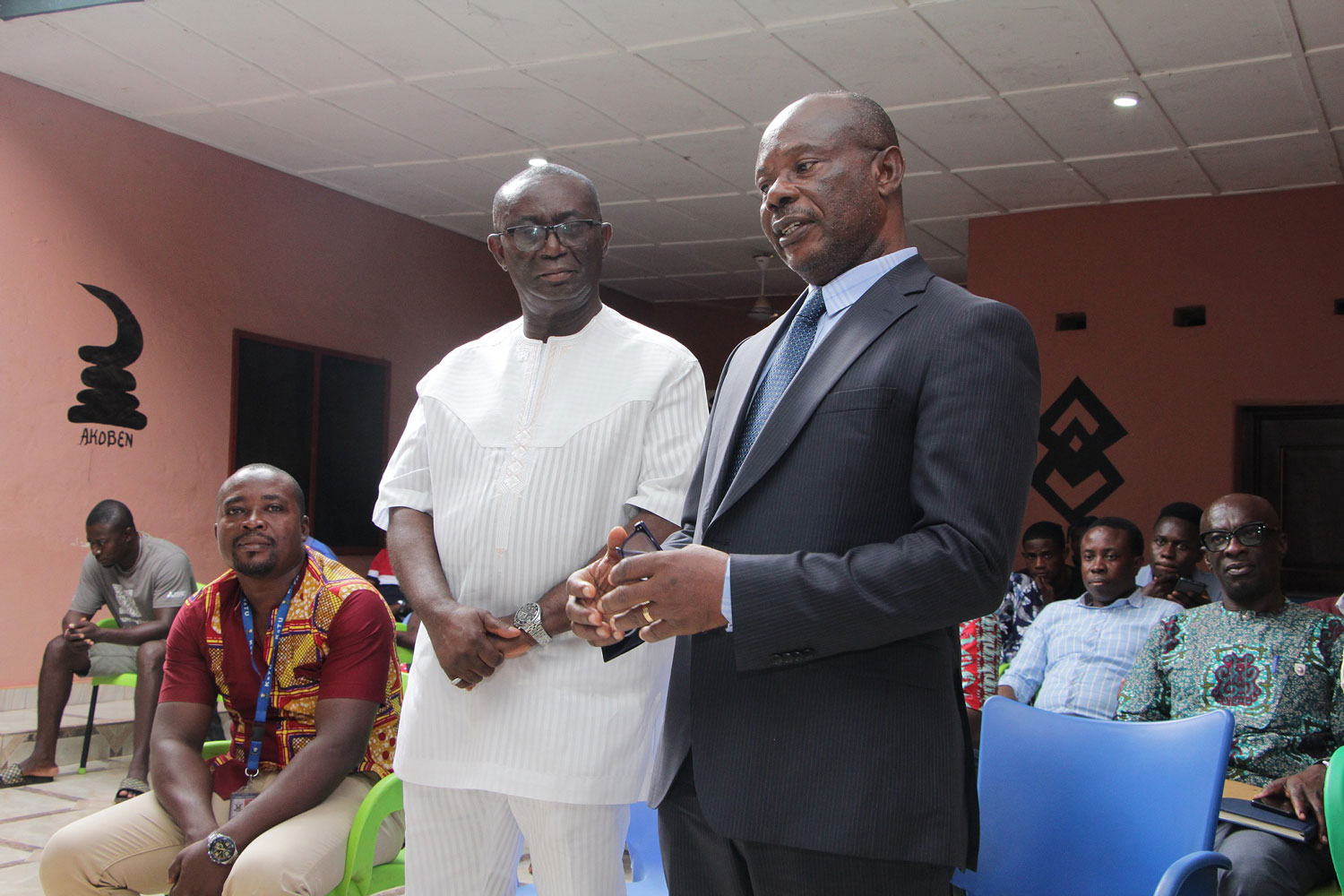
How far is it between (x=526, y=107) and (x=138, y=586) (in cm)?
323

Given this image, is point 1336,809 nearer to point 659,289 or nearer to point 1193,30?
point 1193,30

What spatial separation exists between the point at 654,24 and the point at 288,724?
382 cm

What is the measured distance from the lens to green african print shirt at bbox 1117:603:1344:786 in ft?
9.36

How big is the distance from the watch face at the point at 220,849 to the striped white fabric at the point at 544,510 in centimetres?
59

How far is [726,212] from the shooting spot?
27.6ft

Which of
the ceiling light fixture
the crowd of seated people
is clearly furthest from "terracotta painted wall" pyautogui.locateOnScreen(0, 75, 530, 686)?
the crowd of seated people

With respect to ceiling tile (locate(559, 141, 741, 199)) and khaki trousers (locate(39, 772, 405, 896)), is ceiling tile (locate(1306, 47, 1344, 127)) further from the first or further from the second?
khaki trousers (locate(39, 772, 405, 896))

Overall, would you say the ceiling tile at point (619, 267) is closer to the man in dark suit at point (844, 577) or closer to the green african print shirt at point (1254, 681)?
the green african print shirt at point (1254, 681)

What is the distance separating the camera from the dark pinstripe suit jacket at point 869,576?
1130 mm

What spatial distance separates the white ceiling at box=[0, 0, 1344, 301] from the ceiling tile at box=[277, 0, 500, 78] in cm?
1

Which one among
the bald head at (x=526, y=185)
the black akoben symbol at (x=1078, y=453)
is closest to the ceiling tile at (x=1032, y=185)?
the black akoben symbol at (x=1078, y=453)

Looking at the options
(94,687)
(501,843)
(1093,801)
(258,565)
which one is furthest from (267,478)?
(94,687)

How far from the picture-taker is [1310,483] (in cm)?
748

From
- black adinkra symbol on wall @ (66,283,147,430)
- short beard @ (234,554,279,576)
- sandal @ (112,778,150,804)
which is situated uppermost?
black adinkra symbol on wall @ (66,283,147,430)
